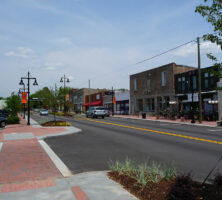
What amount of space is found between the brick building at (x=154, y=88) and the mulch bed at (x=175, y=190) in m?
34.6

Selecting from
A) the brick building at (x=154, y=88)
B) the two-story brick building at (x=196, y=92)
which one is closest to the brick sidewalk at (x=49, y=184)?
the two-story brick building at (x=196, y=92)

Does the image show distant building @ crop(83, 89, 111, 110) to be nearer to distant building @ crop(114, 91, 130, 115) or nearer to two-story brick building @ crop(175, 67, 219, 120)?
distant building @ crop(114, 91, 130, 115)

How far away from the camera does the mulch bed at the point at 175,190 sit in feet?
13.0

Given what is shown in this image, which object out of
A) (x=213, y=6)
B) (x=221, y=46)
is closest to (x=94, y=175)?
(x=221, y=46)

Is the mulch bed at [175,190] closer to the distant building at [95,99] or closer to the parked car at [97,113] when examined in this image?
the parked car at [97,113]

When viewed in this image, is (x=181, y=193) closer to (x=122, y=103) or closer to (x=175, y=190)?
(x=175, y=190)

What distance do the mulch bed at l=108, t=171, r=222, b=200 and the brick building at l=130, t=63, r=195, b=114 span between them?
34643 millimetres

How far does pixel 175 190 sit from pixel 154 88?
3985cm

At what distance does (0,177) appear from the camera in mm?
6055

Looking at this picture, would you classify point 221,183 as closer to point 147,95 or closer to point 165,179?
point 165,179

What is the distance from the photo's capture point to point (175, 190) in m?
4.01

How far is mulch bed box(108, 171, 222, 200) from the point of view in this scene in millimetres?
3961

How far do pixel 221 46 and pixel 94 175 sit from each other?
4.10 m

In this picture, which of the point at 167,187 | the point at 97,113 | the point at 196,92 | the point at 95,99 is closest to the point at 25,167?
Result: the point at 167,187
